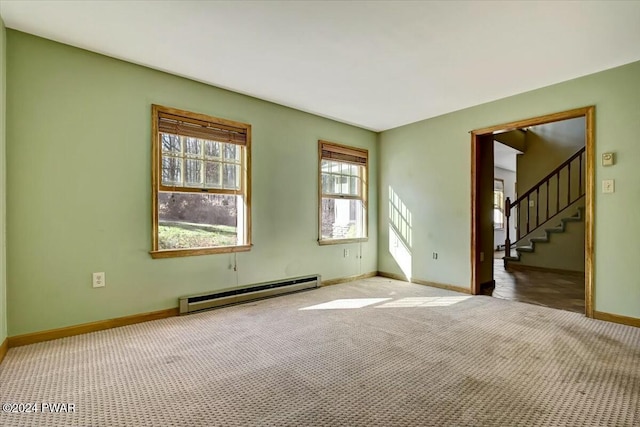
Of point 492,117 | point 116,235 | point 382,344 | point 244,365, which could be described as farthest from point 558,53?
point 116,235

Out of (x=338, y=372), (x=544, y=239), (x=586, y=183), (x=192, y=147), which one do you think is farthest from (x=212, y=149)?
(x=544, y=239)

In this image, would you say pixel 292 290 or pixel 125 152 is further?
pixel 292 290

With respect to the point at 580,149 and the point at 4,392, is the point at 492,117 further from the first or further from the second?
the point at 4,392

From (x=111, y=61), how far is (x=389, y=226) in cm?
417

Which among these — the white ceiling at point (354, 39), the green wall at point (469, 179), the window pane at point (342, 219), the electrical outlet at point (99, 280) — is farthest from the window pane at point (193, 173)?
the green wall at point (469, 179)

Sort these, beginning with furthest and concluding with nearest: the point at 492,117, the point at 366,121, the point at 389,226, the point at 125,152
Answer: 1. the point at 389,226
2. the point at 366,121
3. the point at 492,117
4. the point at 125,152

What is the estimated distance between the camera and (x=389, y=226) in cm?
512

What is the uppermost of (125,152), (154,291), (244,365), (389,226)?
(125,152)

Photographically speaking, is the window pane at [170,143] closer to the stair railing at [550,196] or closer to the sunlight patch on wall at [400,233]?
the sunlight patch on wall at [400,233]

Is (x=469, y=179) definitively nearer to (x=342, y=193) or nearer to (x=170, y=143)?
(x=342, y=193)

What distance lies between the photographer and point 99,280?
274cm

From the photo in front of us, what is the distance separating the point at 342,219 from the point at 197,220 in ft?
7.49

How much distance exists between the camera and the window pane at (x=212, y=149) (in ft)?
11.2

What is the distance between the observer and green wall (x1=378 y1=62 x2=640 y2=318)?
9.52 feet
